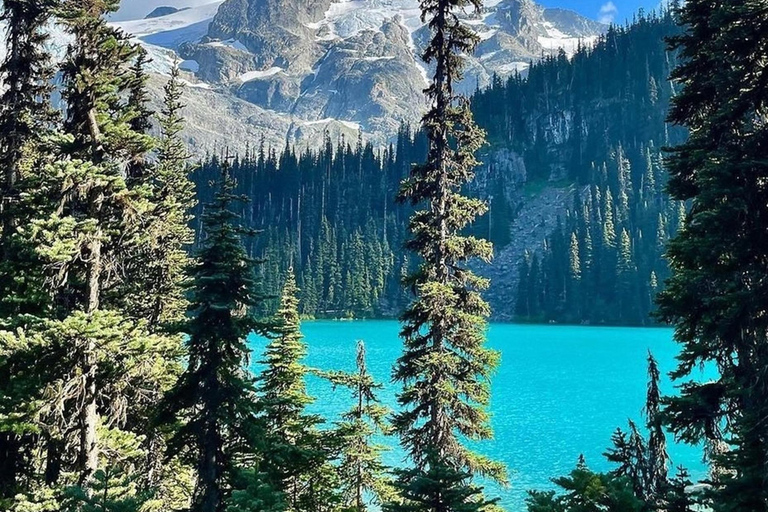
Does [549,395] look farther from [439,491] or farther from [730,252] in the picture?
[439,491]

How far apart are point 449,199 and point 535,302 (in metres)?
135

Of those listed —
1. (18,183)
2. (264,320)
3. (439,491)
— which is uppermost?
(18,183)

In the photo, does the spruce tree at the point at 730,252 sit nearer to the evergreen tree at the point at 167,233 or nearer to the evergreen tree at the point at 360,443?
the evergreen tree at the point at 360,443

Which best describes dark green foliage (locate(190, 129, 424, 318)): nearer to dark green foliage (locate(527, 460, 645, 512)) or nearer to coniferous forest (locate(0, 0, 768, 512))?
coniferous forest (locate(0, 0, 768, 512))

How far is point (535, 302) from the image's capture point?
146m

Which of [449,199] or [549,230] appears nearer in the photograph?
[449,199]

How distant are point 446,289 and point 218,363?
604 cm

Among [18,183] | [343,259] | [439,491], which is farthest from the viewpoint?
[343,259]

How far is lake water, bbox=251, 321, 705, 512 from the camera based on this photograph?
35406mm

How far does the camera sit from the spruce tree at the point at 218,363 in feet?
40.7

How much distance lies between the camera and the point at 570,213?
156 meters

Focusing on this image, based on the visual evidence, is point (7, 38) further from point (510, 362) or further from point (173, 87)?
point (510, 362)

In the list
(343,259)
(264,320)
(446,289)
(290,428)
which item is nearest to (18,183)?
(264,320)

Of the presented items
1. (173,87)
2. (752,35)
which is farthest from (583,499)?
(173,87)
